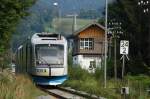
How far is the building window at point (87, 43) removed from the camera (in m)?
91.8

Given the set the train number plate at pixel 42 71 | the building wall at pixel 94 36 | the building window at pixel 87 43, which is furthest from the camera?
the building window at pixel 87 43

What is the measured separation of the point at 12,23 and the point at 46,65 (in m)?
5.01

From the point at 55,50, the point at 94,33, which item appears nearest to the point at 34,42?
the point at 55,50

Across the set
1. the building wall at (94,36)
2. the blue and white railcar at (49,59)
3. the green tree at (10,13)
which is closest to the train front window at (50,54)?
the blue and white railcar at (49,59)

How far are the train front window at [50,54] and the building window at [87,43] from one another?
180 ft

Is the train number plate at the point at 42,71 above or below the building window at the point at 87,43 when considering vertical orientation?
below

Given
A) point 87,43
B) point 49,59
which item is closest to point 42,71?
point 49,59

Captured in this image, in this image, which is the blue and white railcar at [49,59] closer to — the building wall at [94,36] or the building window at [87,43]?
the building wall at [94,36]

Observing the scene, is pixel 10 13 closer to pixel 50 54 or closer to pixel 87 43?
pixel 50 54

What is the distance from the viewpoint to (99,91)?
94.0 feet

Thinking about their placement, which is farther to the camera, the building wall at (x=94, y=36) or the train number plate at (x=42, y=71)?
the building wall at (x=94, y=36)

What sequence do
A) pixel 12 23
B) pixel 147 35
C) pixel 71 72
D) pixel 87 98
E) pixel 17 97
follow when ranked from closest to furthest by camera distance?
pixel 17 97
pixel 87 98
pixel 12 23
pixel 71 72
pixel 147 35

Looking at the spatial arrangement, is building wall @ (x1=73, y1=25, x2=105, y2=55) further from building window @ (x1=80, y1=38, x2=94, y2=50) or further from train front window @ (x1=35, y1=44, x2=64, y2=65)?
train front window @ (x1=35, y1=44, x2=64, y2=65)

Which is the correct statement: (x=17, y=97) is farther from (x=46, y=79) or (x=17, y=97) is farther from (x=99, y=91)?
(x=46, y=79)
